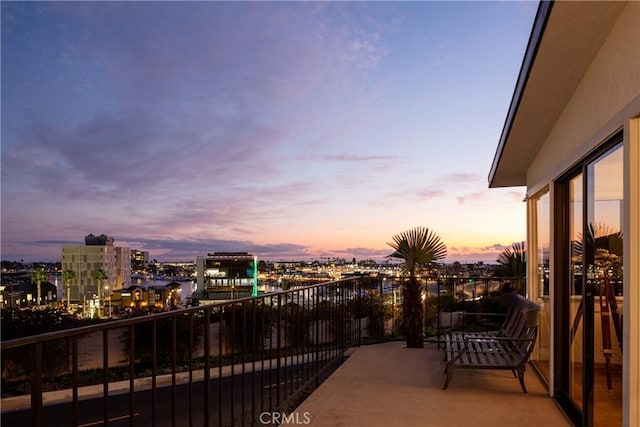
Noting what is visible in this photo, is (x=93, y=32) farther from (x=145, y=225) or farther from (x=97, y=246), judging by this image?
(x=97, y=246)

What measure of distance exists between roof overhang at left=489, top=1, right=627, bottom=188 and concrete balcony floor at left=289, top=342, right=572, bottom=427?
8.02 ft

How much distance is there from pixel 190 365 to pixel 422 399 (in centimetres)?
274

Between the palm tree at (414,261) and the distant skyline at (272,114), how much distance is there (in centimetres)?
19

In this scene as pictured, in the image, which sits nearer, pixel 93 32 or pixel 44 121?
pixel 93 32

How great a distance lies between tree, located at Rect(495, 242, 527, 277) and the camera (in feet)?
27.5

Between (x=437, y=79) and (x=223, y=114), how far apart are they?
27.4ft

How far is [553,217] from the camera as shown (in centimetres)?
455

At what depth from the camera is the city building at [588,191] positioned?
244 centimetres

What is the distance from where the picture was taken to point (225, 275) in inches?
2394

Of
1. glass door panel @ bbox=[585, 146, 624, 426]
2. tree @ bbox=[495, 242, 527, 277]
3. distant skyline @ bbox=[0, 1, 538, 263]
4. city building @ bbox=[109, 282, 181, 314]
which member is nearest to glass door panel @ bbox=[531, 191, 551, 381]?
glass door panel @ bbox=[585, 146, 624, 426]

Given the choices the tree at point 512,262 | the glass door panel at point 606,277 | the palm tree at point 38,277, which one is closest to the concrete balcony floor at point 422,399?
the glass door panel at point 606,277

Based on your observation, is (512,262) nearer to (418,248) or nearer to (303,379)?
(418,248)

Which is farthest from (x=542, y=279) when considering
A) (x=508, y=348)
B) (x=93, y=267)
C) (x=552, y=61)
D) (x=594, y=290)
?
(x=93, y=267)

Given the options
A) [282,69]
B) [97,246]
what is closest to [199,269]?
[97,246]
